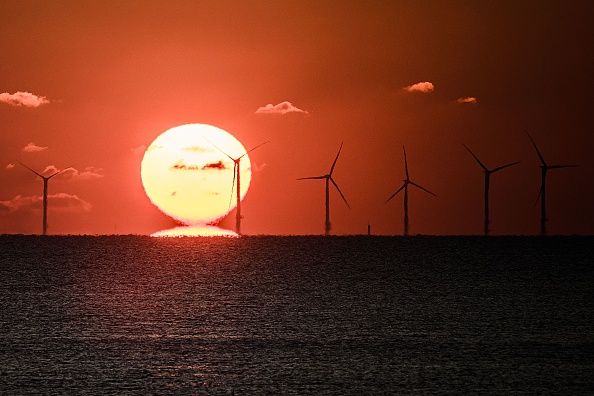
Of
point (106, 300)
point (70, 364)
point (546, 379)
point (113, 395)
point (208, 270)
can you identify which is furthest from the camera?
point (208, 270)

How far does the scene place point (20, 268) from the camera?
8138cm

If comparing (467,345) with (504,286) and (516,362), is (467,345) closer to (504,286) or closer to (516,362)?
(516,362)

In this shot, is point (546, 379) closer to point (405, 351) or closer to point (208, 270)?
point (405, 351)

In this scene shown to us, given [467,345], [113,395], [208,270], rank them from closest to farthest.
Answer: [113,395] → [467,345] → [208,270]

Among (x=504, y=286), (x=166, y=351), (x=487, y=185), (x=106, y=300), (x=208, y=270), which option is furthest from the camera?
(x=487, y=185)

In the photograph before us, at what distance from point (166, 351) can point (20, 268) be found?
60.0 metres

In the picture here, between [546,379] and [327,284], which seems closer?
[546,379]

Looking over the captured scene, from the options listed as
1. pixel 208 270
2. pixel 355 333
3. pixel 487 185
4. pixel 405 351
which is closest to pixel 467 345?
pixel 405 351

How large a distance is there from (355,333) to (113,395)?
1203 cm

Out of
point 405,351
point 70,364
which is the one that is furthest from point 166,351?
point 405,351

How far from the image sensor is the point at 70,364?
22.4 m

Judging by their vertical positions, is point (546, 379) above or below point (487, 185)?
below

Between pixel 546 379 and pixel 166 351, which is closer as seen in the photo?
pixel 546 379

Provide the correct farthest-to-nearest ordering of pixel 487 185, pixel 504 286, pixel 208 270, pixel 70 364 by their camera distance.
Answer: pixel 487 185 → pixel 208 270 → pixel 504 286 → pixel 70 364
